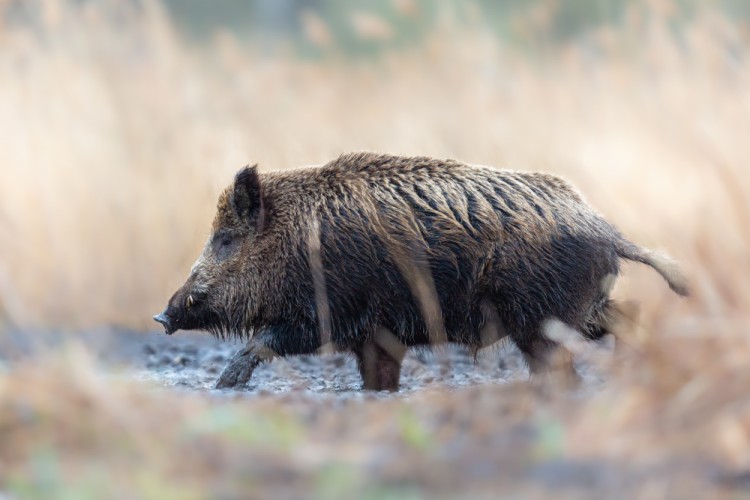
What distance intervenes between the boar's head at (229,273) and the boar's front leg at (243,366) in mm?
316

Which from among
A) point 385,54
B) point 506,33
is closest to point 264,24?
point 506,33

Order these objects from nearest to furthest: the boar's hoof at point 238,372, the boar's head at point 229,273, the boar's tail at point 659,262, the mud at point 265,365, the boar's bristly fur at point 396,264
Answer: the boar's tail at point 659,262 → the boar's bristly fur at point 396,264 → the boar's hoof at point 238,372 → the boar's head at point 229,273 → the mud at point 265,365

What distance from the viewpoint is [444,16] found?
29.0 ft

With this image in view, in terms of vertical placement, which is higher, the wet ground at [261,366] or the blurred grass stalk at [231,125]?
the blurred grass stalk at [231,125]

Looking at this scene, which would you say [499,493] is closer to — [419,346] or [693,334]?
[693,334]

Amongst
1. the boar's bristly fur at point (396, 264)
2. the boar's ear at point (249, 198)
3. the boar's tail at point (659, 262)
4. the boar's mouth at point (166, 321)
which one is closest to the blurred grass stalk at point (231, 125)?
the boar's tail at point (659, 262)

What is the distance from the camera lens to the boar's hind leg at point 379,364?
5.97 m

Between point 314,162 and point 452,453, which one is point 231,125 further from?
point 452,453

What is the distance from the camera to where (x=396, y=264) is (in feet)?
18.9

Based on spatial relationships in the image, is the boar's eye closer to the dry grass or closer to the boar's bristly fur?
the boar's bristly fur

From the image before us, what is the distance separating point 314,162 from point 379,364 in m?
2.45

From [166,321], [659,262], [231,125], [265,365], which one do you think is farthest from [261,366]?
[659,262]

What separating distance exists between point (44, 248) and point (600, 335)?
13.1ft

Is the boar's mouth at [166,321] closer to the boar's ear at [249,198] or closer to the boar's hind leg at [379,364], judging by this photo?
the boar's ear at [249,198]
